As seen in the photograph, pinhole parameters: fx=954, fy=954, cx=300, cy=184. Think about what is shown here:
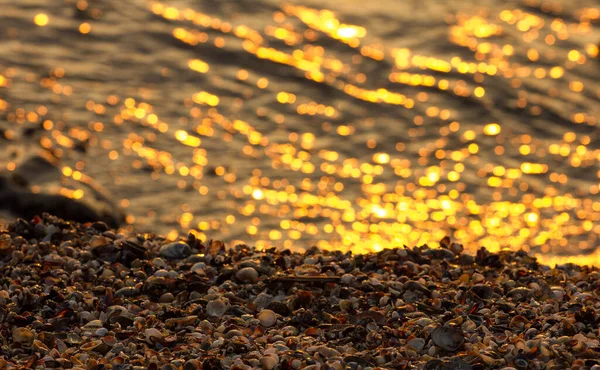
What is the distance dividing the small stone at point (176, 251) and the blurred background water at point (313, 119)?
4.70 metres

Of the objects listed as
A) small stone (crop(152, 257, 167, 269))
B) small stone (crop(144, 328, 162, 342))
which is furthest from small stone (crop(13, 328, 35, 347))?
small stone (crop(152, 257, 167, 269))

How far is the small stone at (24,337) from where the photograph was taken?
17.4 ft

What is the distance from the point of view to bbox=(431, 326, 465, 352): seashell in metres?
5.11

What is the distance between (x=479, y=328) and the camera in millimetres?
5352

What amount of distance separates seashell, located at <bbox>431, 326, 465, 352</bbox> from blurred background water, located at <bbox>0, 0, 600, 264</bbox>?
6704 mm

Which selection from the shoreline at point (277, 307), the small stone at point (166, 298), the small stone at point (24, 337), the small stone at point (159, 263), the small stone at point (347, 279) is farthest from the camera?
the small stone at point (159, 263)

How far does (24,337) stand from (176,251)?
1446mm

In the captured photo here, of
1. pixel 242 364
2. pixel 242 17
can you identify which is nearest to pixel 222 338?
pixel 242 364

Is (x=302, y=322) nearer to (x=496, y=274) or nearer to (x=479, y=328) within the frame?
(x=479, y=328)

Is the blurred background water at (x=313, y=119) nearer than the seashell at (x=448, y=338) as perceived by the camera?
No

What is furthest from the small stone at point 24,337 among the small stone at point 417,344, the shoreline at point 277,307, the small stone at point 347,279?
the small stone at point 417,344

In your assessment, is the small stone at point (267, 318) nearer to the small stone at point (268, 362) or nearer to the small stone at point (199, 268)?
the small stone at point (268, 362)

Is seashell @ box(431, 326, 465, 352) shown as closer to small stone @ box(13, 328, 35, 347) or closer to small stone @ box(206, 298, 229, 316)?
small stone @ box(206, 298, 229, 316)

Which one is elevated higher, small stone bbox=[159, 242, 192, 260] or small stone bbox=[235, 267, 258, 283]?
small stone bbox=[235, 267, 258, 283]
